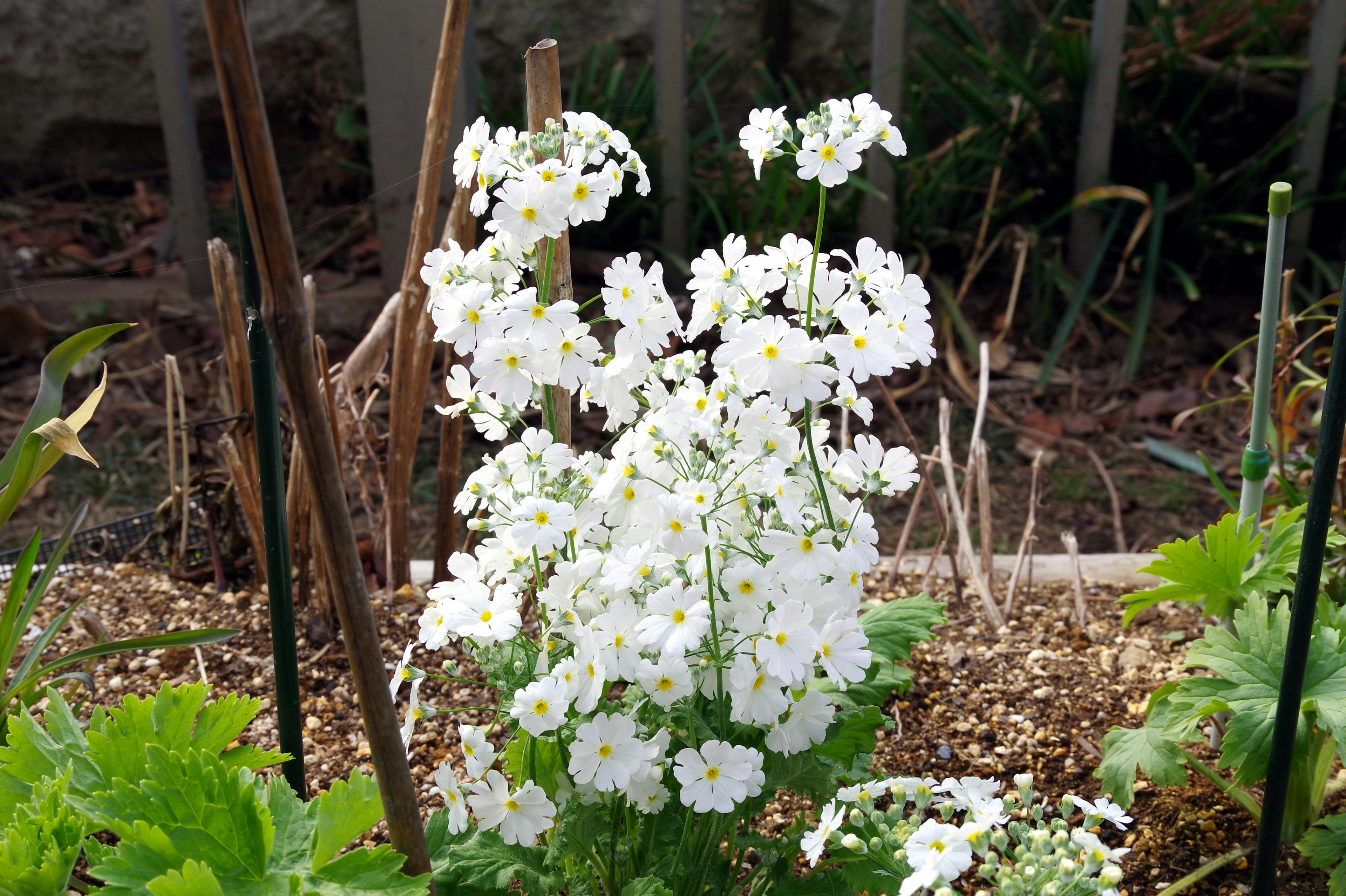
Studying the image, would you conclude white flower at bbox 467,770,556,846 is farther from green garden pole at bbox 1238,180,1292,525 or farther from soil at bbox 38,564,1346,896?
green garden pole at bbox 1238,180,1292,525

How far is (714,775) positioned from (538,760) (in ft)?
0.73

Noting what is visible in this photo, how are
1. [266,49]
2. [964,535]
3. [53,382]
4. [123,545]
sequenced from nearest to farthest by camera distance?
[53,382] → [964,535] → [123,545] → [266,49]

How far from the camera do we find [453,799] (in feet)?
3.31

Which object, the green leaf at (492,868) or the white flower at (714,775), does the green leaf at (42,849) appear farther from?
the white flower at (714,775)

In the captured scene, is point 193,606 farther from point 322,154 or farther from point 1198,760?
point 322,154

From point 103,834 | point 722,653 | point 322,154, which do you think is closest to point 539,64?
point 722,653

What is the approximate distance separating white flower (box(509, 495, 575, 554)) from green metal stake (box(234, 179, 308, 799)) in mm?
261

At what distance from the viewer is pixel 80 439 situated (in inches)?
130

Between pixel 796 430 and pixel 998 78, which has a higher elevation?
pixel 998 78

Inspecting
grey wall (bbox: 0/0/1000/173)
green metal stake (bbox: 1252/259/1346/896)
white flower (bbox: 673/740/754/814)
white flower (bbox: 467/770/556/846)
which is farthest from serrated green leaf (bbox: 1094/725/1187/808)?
grey wall (bbox: 0/0/1000/173)

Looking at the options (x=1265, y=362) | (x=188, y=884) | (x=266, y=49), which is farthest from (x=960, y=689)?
(x=266, y=49)

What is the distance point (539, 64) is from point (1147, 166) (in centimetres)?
283

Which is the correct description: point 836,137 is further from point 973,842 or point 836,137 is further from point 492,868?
point 492,868

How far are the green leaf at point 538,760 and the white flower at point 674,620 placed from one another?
0.64 ft
